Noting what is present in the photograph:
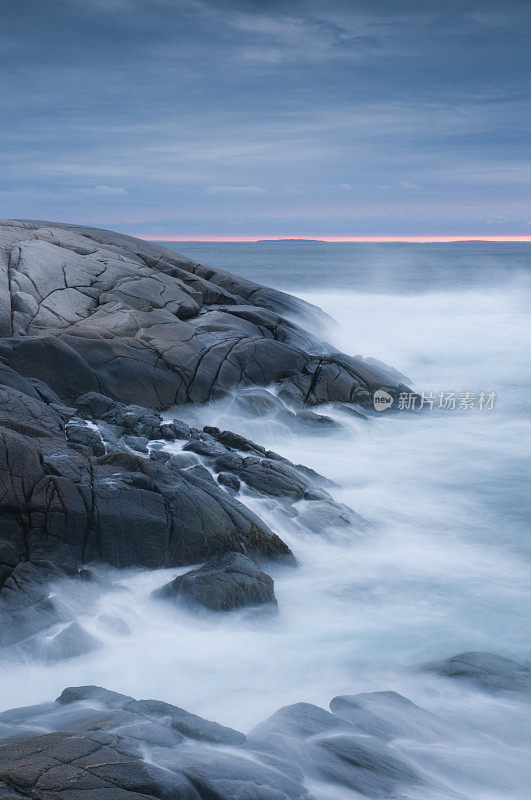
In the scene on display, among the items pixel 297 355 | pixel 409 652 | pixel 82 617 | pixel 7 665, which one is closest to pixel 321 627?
pixel 409 652

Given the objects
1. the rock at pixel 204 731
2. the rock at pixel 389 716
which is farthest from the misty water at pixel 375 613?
the rock at pixel 204 731

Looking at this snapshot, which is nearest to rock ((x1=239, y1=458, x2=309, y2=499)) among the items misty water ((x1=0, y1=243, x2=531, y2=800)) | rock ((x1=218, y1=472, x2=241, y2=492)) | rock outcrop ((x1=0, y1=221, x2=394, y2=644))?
rock outcrop ((x1=0, y1=221, x2=394, y2=644))

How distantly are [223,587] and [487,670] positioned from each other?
9.60 ft

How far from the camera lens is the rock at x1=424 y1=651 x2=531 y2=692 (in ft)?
23.4

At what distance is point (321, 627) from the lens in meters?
8.44

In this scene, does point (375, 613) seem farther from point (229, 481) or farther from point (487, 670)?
point (229, 481)

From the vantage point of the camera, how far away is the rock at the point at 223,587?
8.12 meters

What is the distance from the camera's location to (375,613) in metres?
8.82

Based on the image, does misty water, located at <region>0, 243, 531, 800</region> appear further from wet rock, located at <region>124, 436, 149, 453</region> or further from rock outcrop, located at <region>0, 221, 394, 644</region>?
wet rock, located at <region>124, 436, 149, 453</region>

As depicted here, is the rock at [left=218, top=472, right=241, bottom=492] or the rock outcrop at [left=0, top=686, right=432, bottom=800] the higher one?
the rock at [left=218, top=472, right=241, bottom=492]

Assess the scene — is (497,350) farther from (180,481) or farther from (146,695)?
(146,695)

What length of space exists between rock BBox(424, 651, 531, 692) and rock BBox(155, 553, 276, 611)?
6.68 ft

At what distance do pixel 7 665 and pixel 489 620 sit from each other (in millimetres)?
5495

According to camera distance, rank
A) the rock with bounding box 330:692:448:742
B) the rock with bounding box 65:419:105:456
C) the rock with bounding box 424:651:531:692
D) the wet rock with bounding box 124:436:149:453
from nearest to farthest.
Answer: the rock with bounding box 330:692:448:742, the rock with bounding box 424:651:531:692, the rock with bounding box 65:419:105:456, the wet rock with bounding box 124:436:149:453
